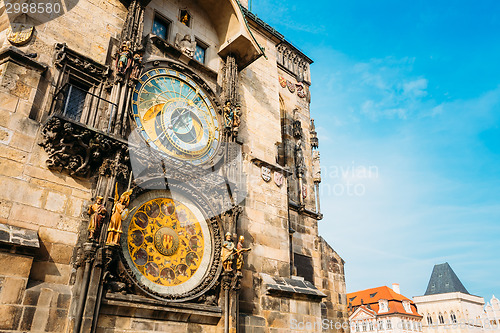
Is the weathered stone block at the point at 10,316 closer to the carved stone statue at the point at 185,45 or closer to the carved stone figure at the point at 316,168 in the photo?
the carved stone statue at the point at 185,45

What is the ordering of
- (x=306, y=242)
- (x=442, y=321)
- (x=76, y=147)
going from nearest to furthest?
(x=76, y=147), (x=306, y=242), (x=442, y=321)

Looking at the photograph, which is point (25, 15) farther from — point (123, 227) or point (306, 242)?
point (306, 242)

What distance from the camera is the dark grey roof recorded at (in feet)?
226

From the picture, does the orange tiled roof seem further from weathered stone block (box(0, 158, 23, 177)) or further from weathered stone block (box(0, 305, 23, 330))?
weathered stone block (box(0, 158, 23, 177))

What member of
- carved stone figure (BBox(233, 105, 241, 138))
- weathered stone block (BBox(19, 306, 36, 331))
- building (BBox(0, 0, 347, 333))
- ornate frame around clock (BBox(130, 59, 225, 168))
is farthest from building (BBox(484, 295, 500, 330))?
A: weathered stone block (BBox(19, 306, 36, 331))

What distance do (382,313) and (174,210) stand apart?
54323 mm

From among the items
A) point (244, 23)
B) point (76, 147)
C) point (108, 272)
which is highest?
point (244, 23)

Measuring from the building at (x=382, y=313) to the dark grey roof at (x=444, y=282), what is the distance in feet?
39.8

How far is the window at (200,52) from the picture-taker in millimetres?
11727

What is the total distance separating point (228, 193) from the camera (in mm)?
10180

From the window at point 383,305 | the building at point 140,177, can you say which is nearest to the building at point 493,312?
the window at point 383,305

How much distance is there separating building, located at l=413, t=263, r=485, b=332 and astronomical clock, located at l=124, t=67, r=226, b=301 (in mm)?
64332

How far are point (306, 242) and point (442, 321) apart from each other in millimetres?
59272

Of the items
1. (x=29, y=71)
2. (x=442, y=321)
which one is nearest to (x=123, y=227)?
(x=29, y=71)
